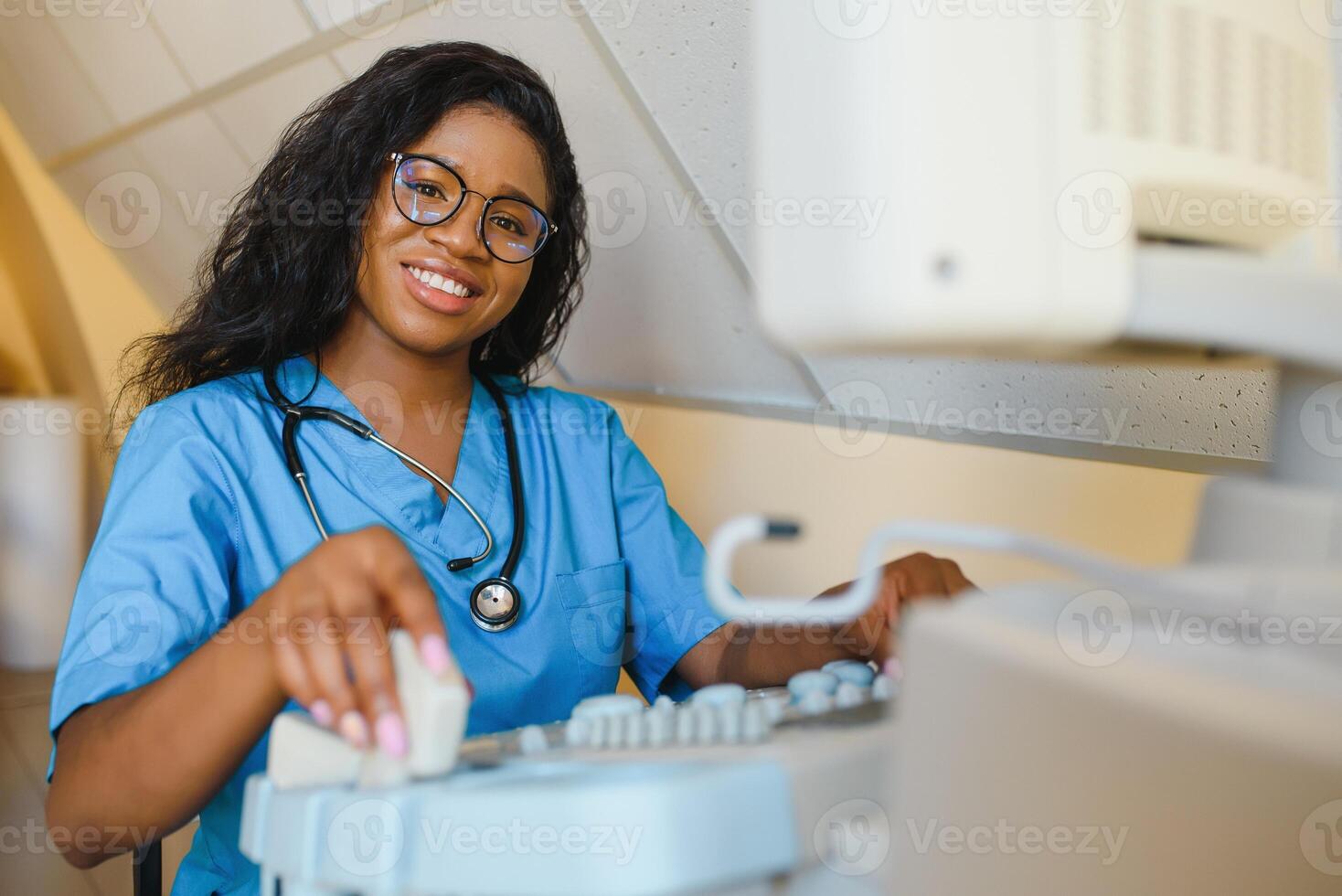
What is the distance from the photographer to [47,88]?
226 cm

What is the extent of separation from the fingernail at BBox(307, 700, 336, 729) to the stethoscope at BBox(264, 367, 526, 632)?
0.50 m

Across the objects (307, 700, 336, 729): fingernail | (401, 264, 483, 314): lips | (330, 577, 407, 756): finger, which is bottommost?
(307, 700, 336, 729): fingernail

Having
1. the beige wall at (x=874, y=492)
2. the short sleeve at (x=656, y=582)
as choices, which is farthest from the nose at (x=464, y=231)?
the beige wall at (x=874, y=492)

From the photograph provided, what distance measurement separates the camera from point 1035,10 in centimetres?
46

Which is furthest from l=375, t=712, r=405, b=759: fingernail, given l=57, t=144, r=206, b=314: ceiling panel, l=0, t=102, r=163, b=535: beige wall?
l=0, t=102, r=163, b=535: beige wall

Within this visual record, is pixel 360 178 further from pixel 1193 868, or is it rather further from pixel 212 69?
pixel 1193 868

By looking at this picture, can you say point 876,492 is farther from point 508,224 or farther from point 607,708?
point 607,708

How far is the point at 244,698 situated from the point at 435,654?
0.23 meters

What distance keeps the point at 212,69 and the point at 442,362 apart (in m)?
0.82

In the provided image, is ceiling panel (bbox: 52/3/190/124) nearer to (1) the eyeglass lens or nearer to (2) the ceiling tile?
(2) the ceiling tile

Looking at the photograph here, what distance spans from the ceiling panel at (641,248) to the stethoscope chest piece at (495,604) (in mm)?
459

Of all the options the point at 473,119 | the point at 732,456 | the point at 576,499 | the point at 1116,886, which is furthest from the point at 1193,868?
the point at 732,456

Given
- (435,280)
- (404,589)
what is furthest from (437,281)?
(404,589)

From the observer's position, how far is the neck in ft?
3.97
